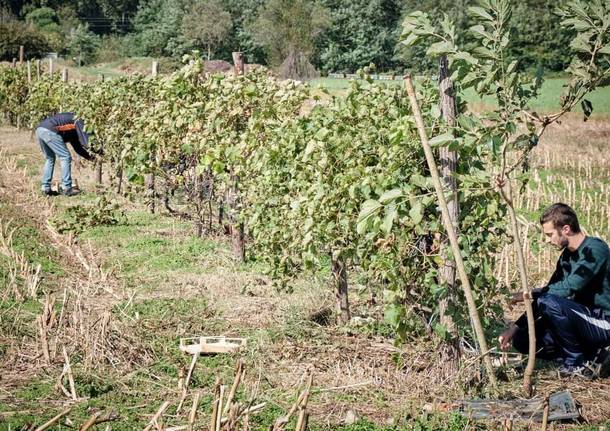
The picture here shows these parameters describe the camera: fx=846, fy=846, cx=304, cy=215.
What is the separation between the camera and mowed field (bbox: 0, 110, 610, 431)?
4871mm

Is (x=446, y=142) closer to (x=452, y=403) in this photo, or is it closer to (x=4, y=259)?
(x=452, y=403)

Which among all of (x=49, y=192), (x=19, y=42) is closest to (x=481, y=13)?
(x=49, y=192)

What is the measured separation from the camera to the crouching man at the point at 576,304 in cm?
559

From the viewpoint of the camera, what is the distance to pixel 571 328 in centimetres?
562

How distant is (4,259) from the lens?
8250mm

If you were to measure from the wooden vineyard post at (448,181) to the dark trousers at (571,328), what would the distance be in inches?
31.3

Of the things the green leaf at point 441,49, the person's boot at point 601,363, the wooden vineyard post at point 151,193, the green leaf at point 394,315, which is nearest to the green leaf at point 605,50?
the green leaf at point 441,49

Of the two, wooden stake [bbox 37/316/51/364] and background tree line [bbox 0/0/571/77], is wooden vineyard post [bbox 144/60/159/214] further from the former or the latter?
background tree line [bbox 0/0/571/77]

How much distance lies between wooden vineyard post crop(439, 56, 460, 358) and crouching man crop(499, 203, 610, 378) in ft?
1.95

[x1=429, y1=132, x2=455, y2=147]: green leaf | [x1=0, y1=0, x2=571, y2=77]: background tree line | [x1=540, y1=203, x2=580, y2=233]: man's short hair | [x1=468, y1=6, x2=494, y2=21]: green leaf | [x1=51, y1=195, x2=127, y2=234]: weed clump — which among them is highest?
[x1=0, y1=0, x2=571, y2=77]: background tree line

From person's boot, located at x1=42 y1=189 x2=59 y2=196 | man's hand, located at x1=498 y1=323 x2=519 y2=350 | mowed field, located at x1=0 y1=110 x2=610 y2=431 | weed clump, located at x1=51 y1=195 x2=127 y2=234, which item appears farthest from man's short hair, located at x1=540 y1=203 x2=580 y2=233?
person's boot, located at x1=42 y1=189 x2=59 y2=196

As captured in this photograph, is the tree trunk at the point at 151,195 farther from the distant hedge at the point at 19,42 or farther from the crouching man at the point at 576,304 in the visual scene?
the distant hedge at the point at 19,42

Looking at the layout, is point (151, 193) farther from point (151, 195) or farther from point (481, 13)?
point (481, 13)

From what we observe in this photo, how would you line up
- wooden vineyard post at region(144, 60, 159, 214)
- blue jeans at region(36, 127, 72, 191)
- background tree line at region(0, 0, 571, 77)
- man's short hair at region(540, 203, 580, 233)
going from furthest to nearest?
1. background tree line at region(0, 0, 571, 77)
2. blue jeans at region(36, 127, 72, 191)
3. wooden vineyard post at region(144, 60, 159, 214)
4. man's short hair at region(540, 203, 580, 233)
